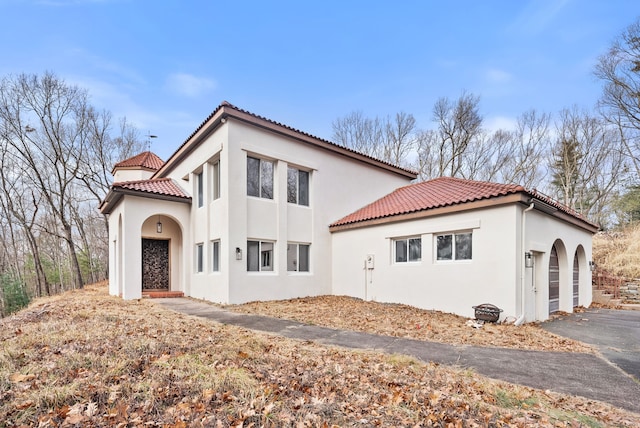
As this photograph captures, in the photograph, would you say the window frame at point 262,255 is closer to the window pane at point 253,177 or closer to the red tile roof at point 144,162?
the window pane at point 253,177

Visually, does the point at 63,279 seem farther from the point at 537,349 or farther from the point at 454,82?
the point at 454,82

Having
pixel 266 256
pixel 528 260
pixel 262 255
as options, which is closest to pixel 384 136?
pixel 266 256

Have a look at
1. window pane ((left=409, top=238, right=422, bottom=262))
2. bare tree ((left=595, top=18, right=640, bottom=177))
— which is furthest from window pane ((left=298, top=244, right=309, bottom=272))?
bare tree ((left=595, top=18, right=640, bottom=177))

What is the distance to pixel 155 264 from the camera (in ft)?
50.5

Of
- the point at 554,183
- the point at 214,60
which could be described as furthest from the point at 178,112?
the point at 554,183

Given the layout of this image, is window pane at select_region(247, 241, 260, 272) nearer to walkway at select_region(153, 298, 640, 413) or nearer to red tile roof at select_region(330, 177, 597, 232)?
red tile roof at select_region(330, 177, 597, 232)

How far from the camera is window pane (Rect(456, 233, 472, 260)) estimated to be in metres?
9.88

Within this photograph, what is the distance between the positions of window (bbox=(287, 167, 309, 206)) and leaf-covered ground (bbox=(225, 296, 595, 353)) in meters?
4.14

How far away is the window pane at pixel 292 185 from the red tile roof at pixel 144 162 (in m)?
12.7

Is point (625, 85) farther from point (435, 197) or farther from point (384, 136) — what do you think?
point (435, 197)

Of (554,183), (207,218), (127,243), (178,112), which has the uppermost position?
(178,112)

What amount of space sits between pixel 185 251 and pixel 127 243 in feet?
7.83

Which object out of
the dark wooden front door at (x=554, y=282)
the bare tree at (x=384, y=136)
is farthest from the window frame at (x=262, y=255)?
the bare tree at (x=384, y=136)

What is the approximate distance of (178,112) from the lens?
1900 cm
